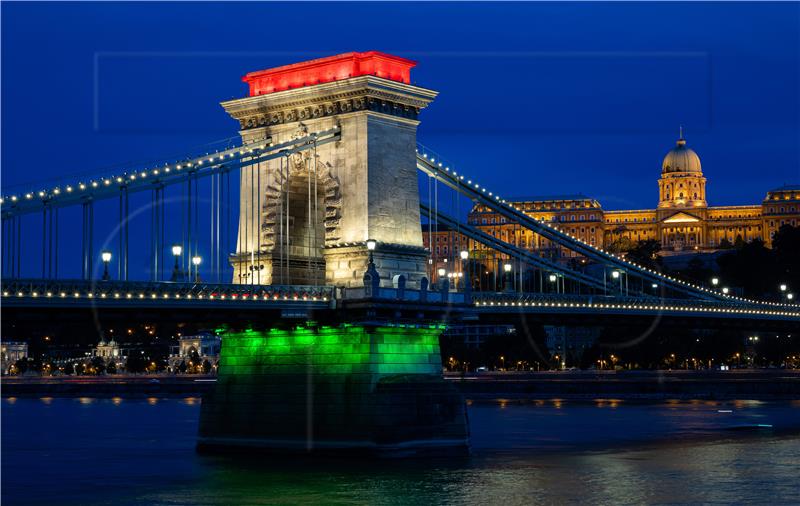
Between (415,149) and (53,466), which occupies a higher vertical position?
(415,149)

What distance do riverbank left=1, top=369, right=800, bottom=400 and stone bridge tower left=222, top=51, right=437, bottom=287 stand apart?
5385 centimetres

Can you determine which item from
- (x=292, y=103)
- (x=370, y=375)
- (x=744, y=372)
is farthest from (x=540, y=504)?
(x=744, y=372)

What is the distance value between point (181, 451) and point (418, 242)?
51.1 ft

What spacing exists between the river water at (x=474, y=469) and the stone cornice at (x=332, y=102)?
47.9 feet

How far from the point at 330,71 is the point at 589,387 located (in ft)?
240

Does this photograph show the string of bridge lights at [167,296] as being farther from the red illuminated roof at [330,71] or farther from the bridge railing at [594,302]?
the bridge railing at [594,302]

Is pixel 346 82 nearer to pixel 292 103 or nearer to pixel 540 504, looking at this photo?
pixel 292 103

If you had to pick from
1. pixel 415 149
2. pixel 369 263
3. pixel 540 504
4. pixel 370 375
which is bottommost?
pixel 540 504

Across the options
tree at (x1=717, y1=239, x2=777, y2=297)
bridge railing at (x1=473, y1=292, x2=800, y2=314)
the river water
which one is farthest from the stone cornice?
tree at (x1=717, y1=239, x2=777, y2=297)

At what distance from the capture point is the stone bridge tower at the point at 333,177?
62031 millimetres

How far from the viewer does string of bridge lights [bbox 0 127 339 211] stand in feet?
166

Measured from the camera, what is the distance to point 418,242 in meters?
64.6

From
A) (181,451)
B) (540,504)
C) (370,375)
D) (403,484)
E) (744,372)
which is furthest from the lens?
(744,372)

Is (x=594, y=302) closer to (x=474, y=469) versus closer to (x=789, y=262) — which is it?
(x=474, y=469)
